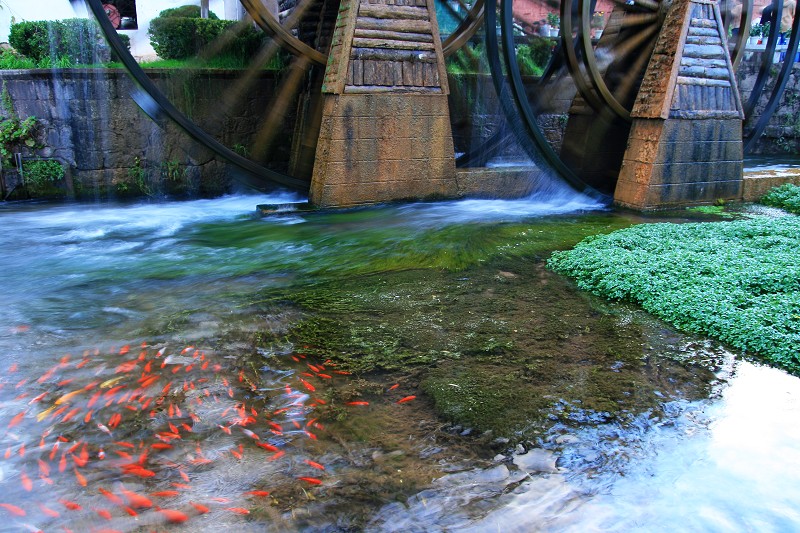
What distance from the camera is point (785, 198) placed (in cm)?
793

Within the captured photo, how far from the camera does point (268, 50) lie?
8297mm

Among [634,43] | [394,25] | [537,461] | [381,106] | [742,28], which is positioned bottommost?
[537,461]

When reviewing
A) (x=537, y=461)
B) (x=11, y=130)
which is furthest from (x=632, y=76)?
(x=11, y=130)

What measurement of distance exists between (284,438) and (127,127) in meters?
6.54

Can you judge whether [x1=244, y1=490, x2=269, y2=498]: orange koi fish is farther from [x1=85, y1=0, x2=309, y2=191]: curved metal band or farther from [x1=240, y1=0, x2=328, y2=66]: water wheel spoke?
[x1=240, y1=0, x2=328, y2=66]: water wheel spoke

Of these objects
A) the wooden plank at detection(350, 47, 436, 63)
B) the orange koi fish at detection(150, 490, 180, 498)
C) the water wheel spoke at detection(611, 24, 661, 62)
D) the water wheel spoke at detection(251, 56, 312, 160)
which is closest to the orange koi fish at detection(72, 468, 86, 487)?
the orange koi fish at detection(150, 490, 180, 498)

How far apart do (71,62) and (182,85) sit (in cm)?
136

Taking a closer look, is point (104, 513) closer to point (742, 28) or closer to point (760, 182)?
point (760, 182)

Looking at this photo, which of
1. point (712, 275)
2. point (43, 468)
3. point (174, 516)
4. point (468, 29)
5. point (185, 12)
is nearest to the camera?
point (174, 516)

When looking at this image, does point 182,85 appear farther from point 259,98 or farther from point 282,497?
point 282,497

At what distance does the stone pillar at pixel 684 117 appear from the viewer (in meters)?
7.42

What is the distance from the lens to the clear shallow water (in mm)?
2402

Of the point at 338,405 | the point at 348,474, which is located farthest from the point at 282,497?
the point at 338,405

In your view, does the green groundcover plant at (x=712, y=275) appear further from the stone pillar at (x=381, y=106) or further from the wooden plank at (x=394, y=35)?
the wooden plank at (x=394, y=35)
